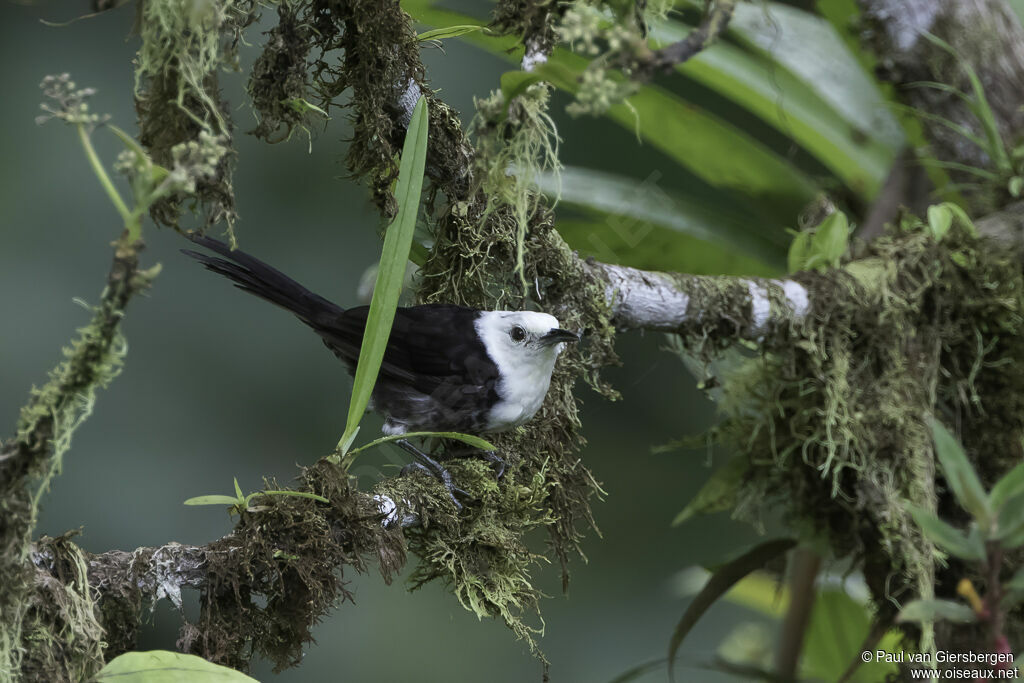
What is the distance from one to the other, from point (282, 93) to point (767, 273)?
5.19ft

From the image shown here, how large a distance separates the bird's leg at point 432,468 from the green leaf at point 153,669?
1.56 feet

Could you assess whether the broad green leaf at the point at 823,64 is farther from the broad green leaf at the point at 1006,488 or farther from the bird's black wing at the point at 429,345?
the broad green leaf at the point at 1006,488

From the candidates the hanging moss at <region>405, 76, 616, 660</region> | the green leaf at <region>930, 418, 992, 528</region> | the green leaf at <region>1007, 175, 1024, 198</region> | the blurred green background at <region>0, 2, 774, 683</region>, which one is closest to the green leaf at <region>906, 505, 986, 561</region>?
→ the green leaf at <region>930, 418, 992, 528</region>

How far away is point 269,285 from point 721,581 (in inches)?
47.6

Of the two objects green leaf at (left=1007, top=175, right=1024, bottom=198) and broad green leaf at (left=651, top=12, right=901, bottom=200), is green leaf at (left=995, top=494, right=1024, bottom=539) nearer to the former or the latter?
green leaf at (left=1007, top=175, right=1024, bottom=198)

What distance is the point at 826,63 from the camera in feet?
8.27

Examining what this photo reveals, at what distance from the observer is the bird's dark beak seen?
138 cm

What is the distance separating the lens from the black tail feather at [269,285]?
1335 mm

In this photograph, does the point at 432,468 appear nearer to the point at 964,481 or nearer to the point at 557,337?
the point at 557,337

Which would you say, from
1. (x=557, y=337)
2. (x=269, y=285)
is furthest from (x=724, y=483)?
(x=269, y=285)

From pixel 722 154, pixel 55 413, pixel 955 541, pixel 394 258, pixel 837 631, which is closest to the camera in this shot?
pixel 55 413

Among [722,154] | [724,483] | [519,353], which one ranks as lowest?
[724,483]

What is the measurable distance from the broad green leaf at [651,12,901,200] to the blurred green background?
58 cm

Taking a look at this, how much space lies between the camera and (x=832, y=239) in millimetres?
1869
